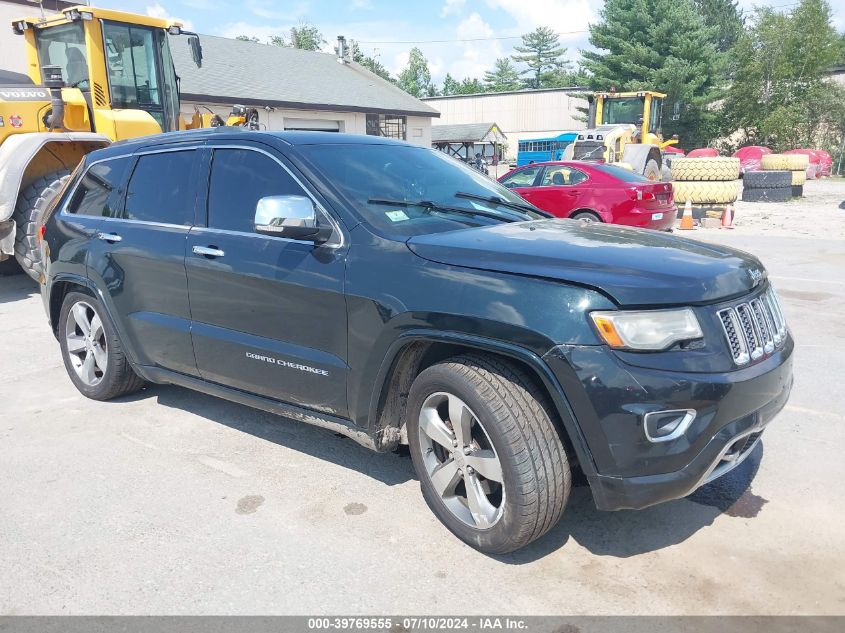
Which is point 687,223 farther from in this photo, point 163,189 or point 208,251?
point 208,251

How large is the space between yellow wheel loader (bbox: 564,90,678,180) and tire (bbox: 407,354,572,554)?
1386 centimetres

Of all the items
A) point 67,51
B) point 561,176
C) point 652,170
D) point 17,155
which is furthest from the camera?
point 652,170

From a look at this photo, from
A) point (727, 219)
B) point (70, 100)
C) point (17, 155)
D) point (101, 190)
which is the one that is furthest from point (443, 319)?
point (727, 219)

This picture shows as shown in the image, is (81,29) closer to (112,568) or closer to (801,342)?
(112,568)

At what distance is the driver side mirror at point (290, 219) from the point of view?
10.8 ft

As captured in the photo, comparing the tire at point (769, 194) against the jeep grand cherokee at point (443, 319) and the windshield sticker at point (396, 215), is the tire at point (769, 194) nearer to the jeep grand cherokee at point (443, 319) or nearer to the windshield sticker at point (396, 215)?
the jeep grand cherokee at point (443, 319)

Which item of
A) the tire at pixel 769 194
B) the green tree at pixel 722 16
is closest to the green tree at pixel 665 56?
the tire at pixel 769 194

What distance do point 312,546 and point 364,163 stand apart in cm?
201

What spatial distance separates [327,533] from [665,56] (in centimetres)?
4546

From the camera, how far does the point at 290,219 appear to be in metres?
3.29

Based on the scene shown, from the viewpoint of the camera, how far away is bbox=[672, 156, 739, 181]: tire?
1664 centimetres

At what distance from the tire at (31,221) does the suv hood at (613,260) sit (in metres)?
6.50

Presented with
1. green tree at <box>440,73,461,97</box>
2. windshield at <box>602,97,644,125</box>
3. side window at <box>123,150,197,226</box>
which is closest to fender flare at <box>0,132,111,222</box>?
side window at <box>123,150,197,226</box>

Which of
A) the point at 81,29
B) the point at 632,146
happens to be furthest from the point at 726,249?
the point at 632,146
